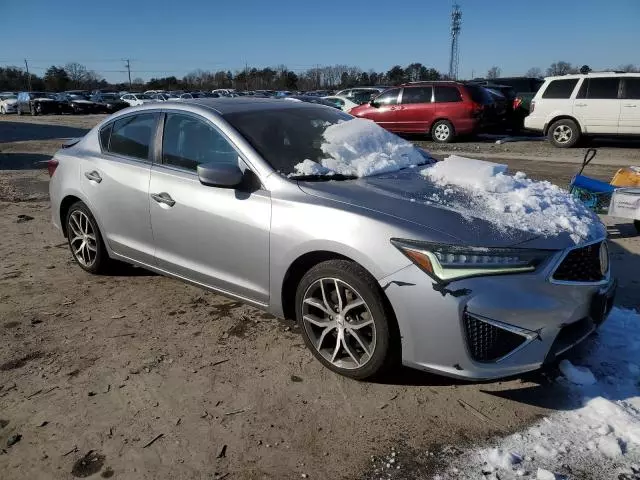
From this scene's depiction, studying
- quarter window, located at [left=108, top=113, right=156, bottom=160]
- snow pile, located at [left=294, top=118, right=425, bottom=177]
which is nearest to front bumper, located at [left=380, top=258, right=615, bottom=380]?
snow pile, located at [left=294, top=118, right=425, bottom=177]

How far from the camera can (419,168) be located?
3.85 metres

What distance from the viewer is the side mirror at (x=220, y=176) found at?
3.22 metres

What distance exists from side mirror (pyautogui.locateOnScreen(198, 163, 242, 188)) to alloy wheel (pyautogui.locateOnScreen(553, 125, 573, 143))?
1259 centimetres

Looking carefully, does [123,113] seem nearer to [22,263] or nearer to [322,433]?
[22,263]

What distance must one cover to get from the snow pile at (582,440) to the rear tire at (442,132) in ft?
42.8

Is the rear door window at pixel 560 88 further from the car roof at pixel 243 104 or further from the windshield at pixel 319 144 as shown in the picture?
the car roof at pixel 243 104

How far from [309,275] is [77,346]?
66.8 inches

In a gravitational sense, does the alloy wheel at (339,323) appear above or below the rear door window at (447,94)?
below

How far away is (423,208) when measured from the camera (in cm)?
289

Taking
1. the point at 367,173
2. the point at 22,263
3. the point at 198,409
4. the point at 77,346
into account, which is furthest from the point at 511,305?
the point at 22,263

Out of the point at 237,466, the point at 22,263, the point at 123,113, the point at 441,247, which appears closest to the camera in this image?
the point at 237,466

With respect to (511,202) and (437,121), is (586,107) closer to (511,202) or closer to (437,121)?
(437,121)

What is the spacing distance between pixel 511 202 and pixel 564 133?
12.1m

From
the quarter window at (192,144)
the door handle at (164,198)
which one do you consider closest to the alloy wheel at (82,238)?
the door handle at (164,198)
